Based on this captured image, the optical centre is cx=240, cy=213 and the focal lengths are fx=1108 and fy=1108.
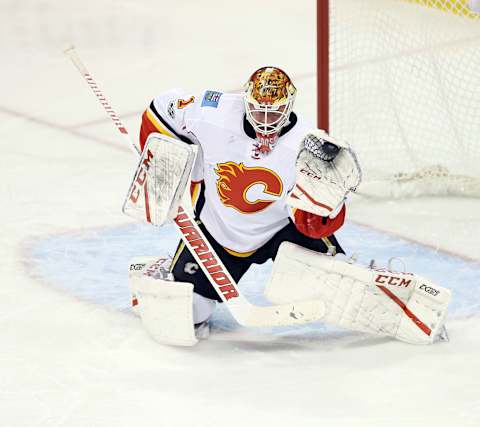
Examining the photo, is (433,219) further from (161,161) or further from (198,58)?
(198,58)

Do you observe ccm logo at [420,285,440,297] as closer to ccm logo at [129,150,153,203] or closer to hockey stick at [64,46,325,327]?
hockey stick at [64,46,325,327]

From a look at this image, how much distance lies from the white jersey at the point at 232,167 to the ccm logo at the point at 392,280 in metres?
0.29

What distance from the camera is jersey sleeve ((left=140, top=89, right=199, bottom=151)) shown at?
296 cm

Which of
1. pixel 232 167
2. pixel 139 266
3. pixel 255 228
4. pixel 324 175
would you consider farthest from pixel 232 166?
pixel 139 266

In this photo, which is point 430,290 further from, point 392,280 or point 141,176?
point 141,176

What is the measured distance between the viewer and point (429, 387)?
2633mm

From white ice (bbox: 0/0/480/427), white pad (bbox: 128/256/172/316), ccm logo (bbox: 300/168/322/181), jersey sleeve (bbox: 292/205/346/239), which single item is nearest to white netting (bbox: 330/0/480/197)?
white ice (bbox: 0/0/480/427)

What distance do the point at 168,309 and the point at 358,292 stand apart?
0.49 metres

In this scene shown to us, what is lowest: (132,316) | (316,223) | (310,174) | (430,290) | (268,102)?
(132,316)

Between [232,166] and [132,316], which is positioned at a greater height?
[232,166]

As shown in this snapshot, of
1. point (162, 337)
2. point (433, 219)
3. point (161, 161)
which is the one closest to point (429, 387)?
point (162, 337)

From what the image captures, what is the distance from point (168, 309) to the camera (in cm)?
287

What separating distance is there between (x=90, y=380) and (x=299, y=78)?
3605 mm

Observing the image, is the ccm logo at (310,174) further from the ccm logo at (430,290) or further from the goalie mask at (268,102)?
the ccm logo at (430,290)
